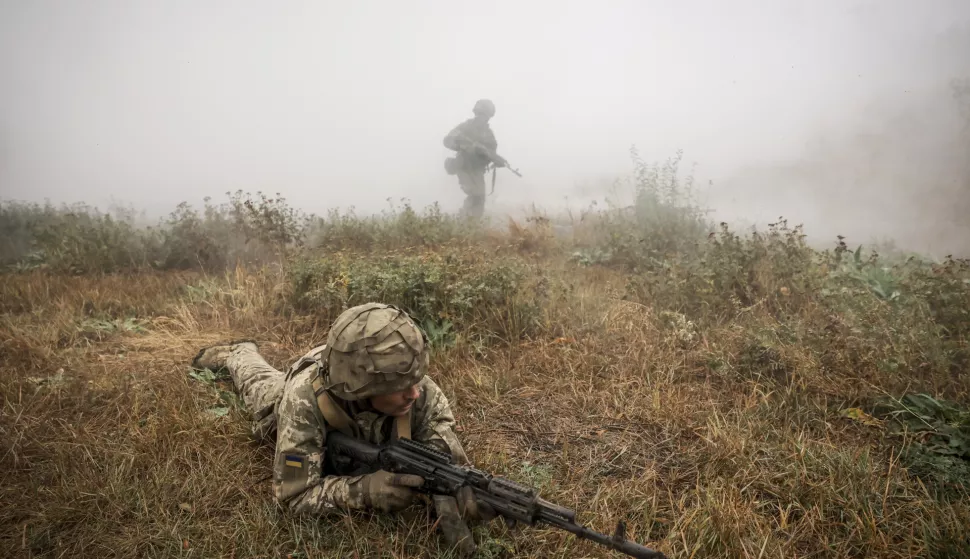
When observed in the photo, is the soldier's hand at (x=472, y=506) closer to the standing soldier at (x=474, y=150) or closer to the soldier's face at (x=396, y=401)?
the soldier's face at (x=396, y=401)

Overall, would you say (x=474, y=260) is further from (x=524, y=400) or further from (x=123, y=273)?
(x=123, y=273)

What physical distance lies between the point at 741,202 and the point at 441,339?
9309 millimetres

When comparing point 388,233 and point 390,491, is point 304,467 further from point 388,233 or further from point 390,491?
point 388,233

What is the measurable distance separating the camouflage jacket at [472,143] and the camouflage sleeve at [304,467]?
9515 millimetres

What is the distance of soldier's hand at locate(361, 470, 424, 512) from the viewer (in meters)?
2.11

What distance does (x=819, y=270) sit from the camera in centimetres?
501

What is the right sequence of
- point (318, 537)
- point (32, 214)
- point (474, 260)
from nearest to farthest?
point (318, 537) < point (474, 260) < point (32, 214)

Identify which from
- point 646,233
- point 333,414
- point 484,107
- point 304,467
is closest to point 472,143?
point 484,107

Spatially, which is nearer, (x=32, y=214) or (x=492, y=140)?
(x=32, y=214)

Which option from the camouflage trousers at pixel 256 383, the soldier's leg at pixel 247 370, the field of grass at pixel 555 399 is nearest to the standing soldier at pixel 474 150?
the field of grass at pixel 555 399

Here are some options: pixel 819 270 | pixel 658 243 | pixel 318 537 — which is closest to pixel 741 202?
pixel 658 243

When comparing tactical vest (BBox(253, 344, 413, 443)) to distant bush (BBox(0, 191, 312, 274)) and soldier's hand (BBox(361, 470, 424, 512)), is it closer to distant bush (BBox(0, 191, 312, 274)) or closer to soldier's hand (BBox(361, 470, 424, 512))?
soldier's hand (BBox(361, 470, 424, 512))

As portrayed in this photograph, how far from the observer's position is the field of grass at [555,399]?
2.21m

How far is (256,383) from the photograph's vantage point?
3.07m
